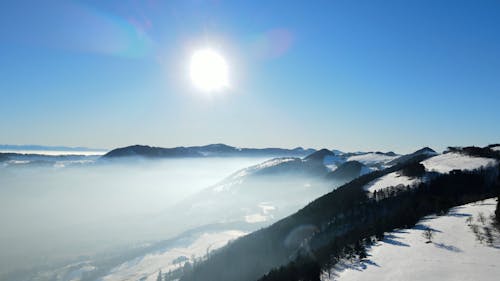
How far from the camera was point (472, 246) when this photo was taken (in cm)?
6481

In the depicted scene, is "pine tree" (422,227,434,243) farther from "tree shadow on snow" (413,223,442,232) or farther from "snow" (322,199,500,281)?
"tree shadow on snow" (413,223,442,232)

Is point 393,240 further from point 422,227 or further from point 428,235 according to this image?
point 422,227

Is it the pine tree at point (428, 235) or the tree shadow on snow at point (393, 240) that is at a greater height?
the pine tree at point (428, 235)

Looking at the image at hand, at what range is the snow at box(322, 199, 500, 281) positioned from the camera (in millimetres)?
53016

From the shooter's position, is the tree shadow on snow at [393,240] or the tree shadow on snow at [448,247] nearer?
the tree shadow on snow at [448,247]

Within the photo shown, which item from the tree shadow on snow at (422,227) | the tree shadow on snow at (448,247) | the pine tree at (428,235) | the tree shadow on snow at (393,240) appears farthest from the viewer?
the tree shadow on snow at (422,227)

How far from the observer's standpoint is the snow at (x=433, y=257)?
53.0 metres

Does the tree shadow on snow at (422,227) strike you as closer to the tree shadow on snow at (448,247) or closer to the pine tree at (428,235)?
the pine tree at (428,235)

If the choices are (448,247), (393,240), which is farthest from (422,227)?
(448,247)

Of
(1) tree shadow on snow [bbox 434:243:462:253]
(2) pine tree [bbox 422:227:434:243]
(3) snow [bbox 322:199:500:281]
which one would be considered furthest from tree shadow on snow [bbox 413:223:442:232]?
(1) tree shadow on snow [bbox 434:243:462:253]

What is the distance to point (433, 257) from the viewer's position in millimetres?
62219

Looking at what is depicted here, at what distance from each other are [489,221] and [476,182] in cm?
12289

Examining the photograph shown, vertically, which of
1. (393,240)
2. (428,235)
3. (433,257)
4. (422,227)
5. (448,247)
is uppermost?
(428,235)

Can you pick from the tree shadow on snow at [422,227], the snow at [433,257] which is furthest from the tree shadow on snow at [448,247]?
the tree shadow on snow at [422,227]
